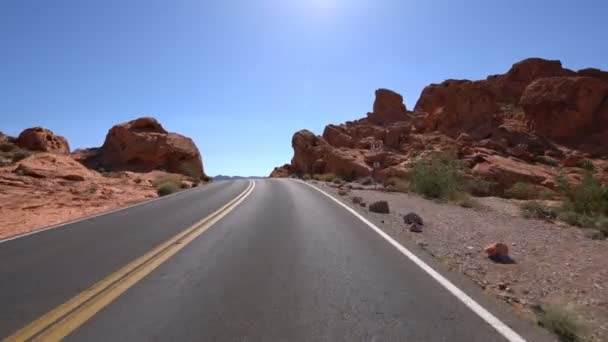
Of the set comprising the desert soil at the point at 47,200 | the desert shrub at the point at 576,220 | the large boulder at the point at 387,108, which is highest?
the large boulder at the point at 387,108

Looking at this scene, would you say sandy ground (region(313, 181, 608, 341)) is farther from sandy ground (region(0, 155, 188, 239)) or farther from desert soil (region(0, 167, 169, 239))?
desert soil (region(0, 167, 169, 239))

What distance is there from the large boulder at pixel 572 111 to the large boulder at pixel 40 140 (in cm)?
5260

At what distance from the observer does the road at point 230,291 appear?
3787 mm

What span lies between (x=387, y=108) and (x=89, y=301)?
7636 centimetres

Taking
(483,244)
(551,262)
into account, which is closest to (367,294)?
(551,262)

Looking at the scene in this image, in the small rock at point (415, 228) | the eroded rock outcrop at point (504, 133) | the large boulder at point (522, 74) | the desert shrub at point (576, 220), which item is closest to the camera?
the small rock at point (415, 228)

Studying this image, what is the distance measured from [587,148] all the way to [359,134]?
3193 centimetres

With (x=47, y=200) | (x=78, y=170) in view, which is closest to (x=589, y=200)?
(x=47, y=200)

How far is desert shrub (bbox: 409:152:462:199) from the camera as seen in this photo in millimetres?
20797

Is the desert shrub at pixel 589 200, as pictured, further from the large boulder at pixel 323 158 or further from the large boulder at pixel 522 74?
the large boulder at pixel 522 74

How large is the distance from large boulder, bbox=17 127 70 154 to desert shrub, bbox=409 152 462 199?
32.8 m

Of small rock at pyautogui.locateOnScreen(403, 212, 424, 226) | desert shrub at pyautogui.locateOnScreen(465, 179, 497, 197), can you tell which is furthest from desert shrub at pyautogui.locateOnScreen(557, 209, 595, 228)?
desert shrub at pyautogui.locateOnScreen(465, 179, 497, 197)

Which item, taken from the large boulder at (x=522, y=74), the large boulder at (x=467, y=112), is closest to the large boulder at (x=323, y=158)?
the large boulder at (x=467, y=112)

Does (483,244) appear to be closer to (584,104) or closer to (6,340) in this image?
(6,340)
